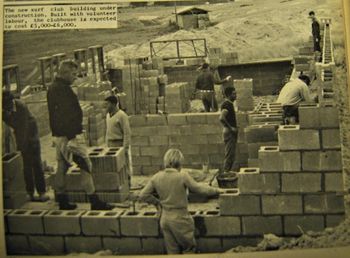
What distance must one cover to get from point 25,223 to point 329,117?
72 cm

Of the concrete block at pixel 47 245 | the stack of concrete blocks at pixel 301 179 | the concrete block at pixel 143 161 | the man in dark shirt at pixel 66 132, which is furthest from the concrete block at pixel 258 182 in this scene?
the concrete block at pixel 47 245

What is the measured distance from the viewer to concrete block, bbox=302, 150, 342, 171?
1.12 m

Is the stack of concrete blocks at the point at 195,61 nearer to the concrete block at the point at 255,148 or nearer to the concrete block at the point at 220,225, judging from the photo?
the concrete block at the point at 255,148

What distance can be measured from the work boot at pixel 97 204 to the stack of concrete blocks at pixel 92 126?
0.12 m

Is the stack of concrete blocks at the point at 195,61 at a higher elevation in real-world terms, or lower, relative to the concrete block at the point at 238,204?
higher

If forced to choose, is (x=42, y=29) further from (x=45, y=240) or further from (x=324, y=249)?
(x=324, y=249)

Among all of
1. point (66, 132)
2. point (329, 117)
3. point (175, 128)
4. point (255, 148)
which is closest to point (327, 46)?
point (329, 117)

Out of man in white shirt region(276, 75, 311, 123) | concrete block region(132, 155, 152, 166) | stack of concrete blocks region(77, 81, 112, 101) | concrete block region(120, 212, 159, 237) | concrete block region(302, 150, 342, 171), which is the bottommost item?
concrete block region(120, 212, 159, 237)

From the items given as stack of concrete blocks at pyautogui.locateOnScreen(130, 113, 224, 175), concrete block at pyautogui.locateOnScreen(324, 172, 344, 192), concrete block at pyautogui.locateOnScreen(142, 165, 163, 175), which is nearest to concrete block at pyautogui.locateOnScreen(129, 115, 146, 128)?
stack of concrete blocks at pyautogui.locateOnScreen(130, 113, 224, 175)

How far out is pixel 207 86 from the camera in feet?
3.86

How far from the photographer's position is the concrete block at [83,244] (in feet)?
3.76

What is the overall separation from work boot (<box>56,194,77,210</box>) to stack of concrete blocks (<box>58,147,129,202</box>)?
0.03 feet

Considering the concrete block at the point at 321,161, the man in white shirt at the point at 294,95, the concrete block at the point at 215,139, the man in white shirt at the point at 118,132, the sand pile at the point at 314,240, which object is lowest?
the sand pile at the point at 314,240

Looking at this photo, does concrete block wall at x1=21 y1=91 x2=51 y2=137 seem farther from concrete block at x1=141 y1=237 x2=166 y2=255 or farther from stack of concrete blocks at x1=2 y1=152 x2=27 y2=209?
concrete block at x1=141 y1=237 x2=166 y2=255
